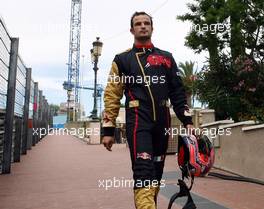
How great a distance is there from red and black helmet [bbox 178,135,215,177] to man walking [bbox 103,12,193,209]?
0.19 m

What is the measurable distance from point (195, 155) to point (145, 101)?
1.96 ft

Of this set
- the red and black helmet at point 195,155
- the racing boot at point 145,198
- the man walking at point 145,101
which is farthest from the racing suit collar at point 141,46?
the racing boot at point 145,198

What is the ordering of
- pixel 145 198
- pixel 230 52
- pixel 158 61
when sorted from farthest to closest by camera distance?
pixel 230 52 < pixel 158 61 < pixel 145 198

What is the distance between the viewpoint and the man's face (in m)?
3.63

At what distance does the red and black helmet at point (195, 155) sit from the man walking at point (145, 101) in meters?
0.19

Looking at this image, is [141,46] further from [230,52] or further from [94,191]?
[230,52]

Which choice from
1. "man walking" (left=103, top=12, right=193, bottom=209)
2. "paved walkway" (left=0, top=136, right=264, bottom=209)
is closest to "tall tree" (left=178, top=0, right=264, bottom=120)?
"paved walkway" (left=0, top=136, right=264, bottom=209)

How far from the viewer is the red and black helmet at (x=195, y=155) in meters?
3.28

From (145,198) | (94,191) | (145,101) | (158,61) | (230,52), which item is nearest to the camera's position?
(145,198)

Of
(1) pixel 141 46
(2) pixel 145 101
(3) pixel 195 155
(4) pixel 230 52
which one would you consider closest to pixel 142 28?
(1) pixel 141 46

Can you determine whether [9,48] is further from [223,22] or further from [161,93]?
[223,22]

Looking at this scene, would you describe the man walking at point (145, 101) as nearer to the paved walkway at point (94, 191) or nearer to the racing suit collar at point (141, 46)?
the racing suit collar at point (141, 46)

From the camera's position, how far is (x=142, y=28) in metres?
3.62

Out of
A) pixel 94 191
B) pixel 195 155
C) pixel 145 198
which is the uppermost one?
pixel 195 155
